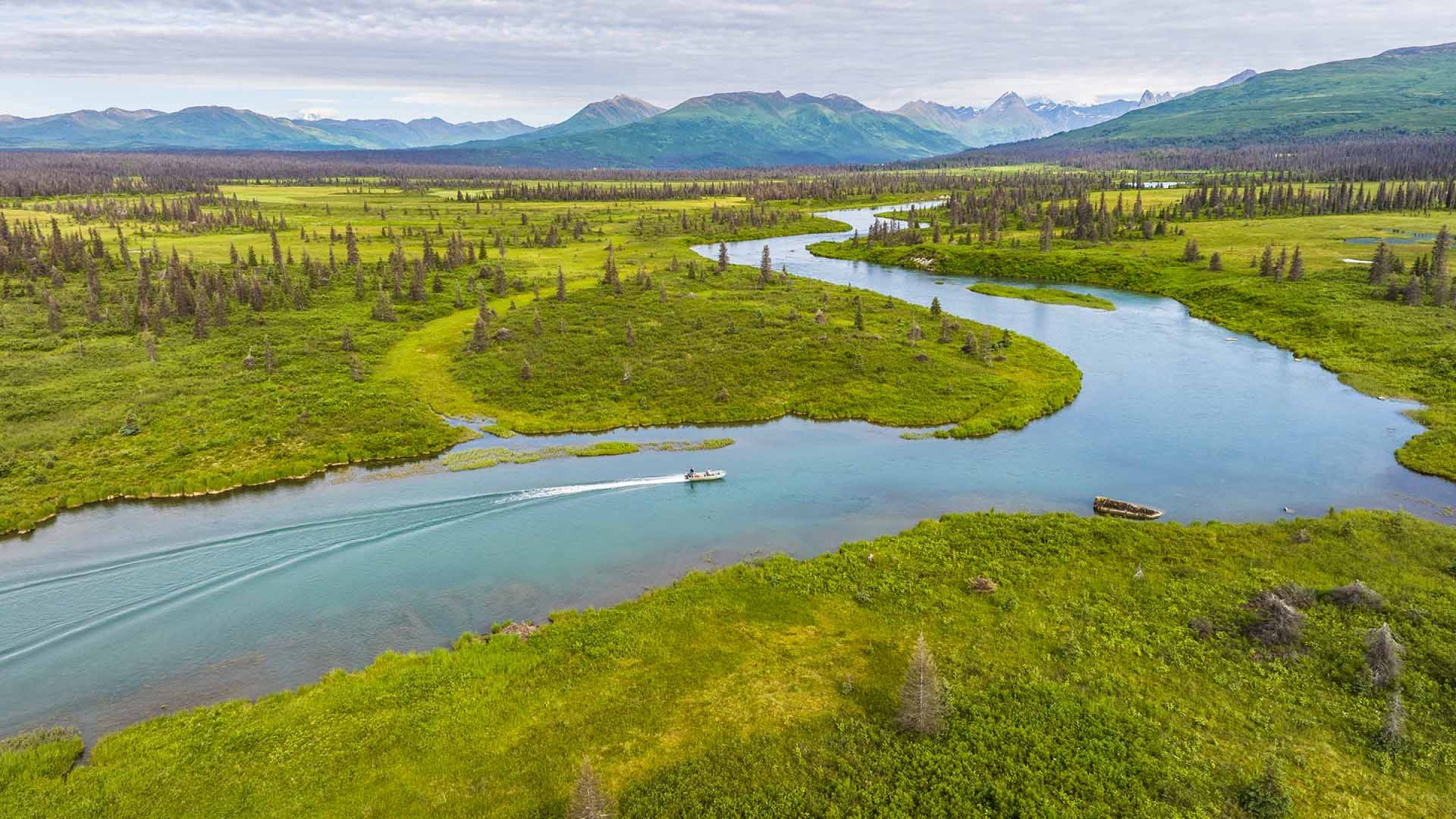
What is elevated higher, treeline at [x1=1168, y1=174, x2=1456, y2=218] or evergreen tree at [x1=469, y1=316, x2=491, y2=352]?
treeline at [x1=1168, y1=174, x2=1456, y2=218]

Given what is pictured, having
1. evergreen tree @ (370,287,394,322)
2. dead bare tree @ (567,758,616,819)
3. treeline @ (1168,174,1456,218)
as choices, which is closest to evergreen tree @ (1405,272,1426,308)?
treeline @ (1168,174,1456,218)

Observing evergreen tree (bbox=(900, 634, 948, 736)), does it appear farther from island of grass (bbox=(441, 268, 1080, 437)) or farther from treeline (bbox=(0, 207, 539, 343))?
treeline (bbox=(0, 207, 539, 343))

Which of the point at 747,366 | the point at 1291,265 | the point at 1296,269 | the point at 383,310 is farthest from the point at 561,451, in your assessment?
the point at 1291,265

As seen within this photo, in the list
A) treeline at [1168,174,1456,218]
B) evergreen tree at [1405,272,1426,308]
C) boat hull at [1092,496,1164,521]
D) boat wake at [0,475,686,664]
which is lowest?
boat wake at [0,475,686,664]

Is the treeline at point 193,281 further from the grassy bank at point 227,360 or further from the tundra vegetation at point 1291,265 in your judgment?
the tundra vegetation at point 1291,265

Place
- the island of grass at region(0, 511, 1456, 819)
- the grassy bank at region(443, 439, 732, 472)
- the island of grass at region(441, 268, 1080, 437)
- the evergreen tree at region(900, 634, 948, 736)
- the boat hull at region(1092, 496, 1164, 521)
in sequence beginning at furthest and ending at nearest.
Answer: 1. the island of grass at region(441, 268, 1080, 437)
2. the grassy bank at region(443, 439, 732, 472)
3. the boat hull at region(1092, 496, 1164, 521)
4. the evergreen tree at region(900, 634, 948, 736)
5. the island of grass at region(0, 511, 1456, 819)

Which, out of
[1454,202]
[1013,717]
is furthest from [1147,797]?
[1454,202]

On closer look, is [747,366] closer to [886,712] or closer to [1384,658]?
[886,712]
